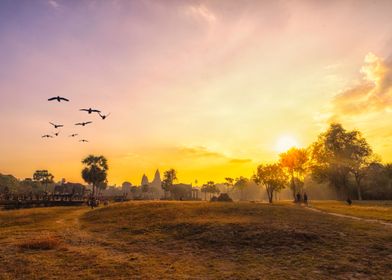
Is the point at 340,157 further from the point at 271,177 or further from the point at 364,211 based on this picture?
the point at 364,211

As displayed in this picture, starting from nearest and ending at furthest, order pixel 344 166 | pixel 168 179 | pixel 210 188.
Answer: pixel 344 166
pixel 168 179
pixel 210 188

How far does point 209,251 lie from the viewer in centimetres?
1922

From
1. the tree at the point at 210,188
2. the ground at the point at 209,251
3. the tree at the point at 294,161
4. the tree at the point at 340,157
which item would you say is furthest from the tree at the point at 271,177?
the tree at the point at 210,188

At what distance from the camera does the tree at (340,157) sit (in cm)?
8094

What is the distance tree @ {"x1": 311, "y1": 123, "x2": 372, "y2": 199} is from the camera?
8094cm

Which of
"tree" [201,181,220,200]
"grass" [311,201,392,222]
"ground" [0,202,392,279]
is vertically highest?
"tree" [201,181,220,200]

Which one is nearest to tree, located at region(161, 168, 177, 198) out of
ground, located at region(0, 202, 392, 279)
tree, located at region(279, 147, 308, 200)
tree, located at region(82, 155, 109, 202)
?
tree, located at region(82, 155, 109, 202)

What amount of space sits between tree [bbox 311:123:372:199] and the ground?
61.3 meters

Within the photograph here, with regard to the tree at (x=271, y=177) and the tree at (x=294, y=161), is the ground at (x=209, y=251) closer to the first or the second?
the tree at (x=271, y=177)

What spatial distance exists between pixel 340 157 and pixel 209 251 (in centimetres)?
7572

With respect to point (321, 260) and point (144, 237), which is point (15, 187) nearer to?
point (144, 237)

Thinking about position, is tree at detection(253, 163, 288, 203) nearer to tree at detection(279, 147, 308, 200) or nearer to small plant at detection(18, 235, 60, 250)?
tree at detection(279, 147, 308, 200)

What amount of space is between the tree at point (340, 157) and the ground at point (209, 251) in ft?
201

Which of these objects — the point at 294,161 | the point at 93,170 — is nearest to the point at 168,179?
the point at 93,170
